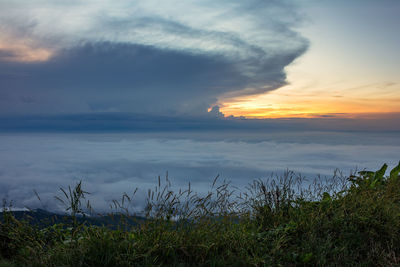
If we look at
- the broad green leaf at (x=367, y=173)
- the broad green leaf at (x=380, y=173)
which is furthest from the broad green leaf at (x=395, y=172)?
the broad green leaf at (x=367, y=173)

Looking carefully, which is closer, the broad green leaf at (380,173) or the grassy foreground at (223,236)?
the grassy foreground at (223,236)

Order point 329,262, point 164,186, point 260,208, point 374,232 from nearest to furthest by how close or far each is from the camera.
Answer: point 329,262, point 164,186, point 374,232, point 260,208

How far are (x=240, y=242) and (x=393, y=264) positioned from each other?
2.07 meters

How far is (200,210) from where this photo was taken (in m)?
4.68

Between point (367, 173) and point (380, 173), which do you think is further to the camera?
point (367, 173)

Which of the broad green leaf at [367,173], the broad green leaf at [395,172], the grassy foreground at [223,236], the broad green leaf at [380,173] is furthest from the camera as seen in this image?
the broad green leaf at [367,173]

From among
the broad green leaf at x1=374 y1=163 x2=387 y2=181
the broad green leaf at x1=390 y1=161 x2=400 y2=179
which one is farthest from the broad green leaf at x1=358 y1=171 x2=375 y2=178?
the broad green leaf at x1=390 y1=161 x2=400 y2=179

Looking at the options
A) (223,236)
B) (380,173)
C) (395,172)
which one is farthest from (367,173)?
(223,236)

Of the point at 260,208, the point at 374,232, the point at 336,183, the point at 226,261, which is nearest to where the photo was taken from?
the point at 226,261

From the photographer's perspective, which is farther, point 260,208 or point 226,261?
point 260,208

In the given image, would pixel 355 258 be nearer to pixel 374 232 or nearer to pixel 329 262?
pixel 329 262

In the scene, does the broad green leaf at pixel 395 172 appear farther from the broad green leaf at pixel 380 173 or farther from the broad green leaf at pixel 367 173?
the broad green leaf at pixel 367 173

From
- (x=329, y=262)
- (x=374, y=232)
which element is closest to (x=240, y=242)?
(x=329, y=262)

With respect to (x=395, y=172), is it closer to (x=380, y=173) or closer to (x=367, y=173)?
(x=380, y=173)
